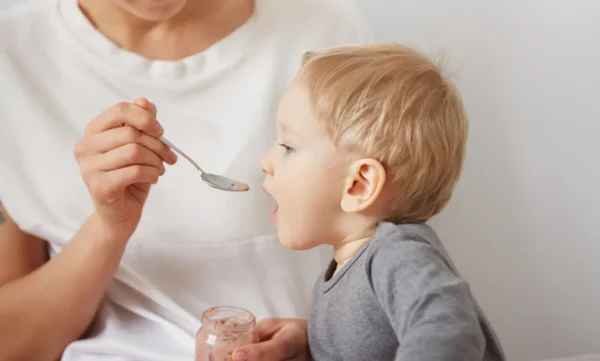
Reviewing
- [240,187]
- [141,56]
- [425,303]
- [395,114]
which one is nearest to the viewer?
[425,303]

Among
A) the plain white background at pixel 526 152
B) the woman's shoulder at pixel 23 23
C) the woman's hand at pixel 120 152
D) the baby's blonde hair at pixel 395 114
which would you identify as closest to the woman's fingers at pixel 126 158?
the woman's hand at pixel 120 152

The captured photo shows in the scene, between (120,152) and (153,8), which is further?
(153,8)

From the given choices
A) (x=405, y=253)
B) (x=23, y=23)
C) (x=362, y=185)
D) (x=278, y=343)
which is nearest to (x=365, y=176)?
(x=362, y=185)

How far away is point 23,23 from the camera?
1039 millimetres

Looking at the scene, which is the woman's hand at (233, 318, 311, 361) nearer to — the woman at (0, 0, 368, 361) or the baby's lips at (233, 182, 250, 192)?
the woman at (0, 0, 368, 361)

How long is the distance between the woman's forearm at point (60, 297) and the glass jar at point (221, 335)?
186 mm

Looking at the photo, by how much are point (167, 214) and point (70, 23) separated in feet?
1.11

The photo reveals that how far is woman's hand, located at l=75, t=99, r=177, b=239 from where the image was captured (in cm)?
81

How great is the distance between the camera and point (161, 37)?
107cm

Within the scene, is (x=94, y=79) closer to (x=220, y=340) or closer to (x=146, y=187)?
(x=146, y=187)

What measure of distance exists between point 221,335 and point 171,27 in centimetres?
53

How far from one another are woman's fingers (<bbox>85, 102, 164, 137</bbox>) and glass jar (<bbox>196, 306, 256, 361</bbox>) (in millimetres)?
240

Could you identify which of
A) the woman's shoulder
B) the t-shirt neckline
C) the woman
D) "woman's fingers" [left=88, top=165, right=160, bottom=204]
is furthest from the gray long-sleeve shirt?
the woman's shoulder

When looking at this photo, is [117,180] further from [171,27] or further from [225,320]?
[171,27]
